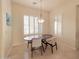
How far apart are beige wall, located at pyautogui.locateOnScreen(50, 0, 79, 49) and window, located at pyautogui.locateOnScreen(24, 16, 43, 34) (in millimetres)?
2152

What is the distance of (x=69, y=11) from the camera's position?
7430mm

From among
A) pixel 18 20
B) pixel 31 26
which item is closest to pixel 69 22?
pixel 31 26

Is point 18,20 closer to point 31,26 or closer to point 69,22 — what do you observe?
point 31,26

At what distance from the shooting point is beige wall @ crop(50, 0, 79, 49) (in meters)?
6.94

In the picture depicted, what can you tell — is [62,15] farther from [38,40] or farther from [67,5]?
[38,40]

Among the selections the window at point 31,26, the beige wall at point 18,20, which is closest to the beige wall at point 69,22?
the window at point 31,26

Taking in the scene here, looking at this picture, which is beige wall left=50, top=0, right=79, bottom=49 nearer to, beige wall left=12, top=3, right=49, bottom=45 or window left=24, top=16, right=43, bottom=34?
window left=24, top=16, right=43, bottom=34

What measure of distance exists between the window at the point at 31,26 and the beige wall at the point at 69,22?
7.06ft

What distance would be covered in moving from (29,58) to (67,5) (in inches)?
177

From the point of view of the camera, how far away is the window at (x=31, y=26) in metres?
8.67

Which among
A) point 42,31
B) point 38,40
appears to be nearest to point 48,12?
point 42,31

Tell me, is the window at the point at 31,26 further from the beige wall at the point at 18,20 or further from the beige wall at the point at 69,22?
the beige wall at the point at 69,22

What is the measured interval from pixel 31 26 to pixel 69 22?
120 inches

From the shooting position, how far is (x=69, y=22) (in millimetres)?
7422
